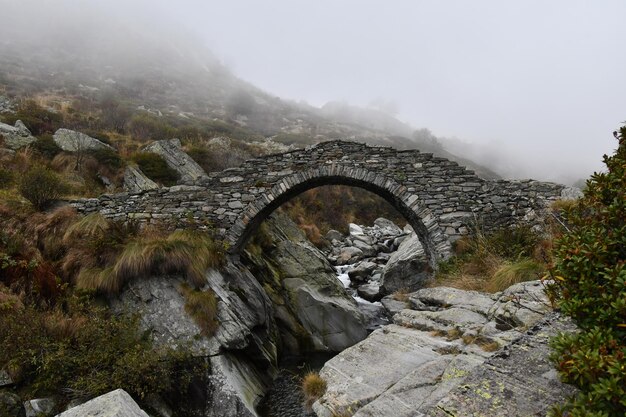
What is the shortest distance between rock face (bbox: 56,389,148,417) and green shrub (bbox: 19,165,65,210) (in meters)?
8.18

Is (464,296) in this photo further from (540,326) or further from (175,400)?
(175,400)

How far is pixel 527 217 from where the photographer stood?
10.5m

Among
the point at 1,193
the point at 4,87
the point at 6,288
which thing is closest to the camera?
the point at 6,288

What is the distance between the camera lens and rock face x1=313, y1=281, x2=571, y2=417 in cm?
294

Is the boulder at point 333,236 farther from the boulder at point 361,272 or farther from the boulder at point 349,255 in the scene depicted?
the boulder at point 361,272

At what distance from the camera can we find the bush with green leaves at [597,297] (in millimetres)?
2123

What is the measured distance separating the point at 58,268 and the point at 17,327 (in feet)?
8.48

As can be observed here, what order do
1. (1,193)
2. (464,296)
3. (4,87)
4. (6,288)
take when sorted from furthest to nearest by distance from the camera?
(4,87) < (1,193) < (6,288) < (464,296)

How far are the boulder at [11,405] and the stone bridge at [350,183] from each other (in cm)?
564

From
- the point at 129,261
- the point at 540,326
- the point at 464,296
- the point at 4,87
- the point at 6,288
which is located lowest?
the point at 4,87

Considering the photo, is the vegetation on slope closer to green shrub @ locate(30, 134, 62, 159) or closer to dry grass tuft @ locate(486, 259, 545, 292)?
dry grass tuft @ locate(486, 259, 545, 292)

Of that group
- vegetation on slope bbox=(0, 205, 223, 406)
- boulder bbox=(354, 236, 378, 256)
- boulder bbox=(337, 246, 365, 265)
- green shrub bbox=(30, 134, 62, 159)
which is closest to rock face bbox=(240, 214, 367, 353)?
vegetation on slope bbox=(0, 205, 223, 406)

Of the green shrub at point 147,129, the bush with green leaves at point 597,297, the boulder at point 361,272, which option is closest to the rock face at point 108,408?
the bush with green leaves at point 597,297

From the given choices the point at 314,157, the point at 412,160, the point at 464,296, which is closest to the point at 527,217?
the point at 412,160
